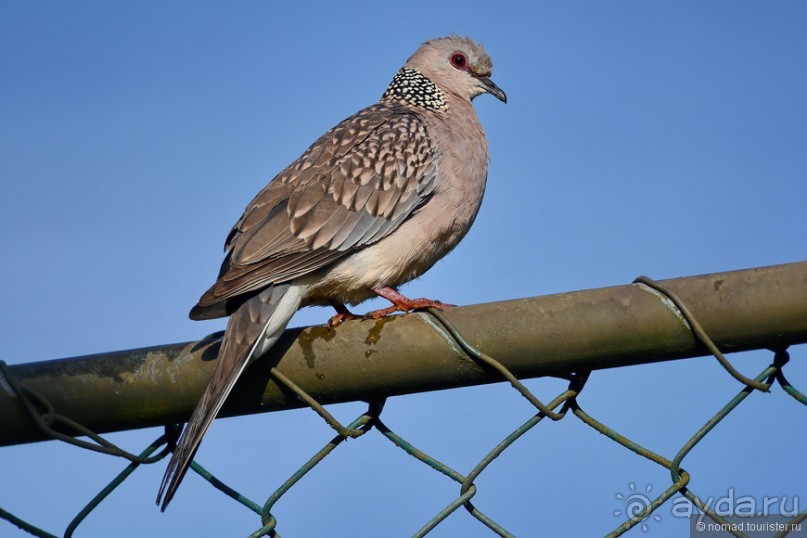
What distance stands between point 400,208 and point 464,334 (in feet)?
7.12

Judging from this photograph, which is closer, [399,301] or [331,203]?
[399,301]

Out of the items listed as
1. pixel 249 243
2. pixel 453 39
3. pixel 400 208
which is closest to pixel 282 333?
pixel 249 243

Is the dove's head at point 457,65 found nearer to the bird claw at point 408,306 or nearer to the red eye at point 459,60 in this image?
the red eye at point 459,60

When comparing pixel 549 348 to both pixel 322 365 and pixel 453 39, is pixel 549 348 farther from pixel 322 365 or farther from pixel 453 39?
pixel 453 39

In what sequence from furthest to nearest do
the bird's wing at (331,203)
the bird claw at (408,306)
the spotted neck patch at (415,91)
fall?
1. the spotted neck patch at (415,91)
2. the bird's wing at (331,203)
3. the bird claw at (408,306)

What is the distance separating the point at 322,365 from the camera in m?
2.41

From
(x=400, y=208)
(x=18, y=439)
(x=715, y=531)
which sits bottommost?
(x=715, y=531)

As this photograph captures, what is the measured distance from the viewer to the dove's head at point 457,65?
5906 mm

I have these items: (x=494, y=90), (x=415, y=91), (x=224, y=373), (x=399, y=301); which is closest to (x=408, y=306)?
(x=399, y=301)

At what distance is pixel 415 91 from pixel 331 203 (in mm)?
1527

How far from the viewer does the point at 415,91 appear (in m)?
5.69

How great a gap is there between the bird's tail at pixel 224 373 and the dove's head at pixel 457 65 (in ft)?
9.56

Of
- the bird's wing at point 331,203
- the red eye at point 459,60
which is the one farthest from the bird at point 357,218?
the red eye at point 459,60

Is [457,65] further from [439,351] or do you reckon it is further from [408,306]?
[439,351]
